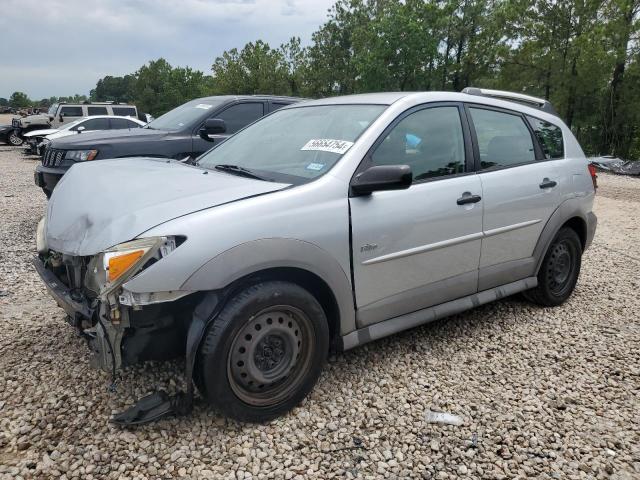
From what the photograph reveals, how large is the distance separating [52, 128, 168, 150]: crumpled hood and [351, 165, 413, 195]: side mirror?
4.54 metres

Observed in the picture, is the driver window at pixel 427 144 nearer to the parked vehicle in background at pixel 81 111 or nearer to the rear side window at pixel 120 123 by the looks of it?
the rear side window at pixel 120 123

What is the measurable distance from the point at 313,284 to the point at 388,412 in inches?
33.2

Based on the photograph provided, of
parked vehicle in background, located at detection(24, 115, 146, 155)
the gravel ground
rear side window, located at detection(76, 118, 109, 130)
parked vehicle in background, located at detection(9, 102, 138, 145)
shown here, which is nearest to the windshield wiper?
the gravel ground

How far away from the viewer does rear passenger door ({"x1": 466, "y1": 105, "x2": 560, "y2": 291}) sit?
141 inches

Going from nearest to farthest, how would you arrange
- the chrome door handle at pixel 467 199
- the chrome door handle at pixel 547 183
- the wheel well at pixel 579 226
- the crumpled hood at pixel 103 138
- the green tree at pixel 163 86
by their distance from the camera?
the chrome door handle at pixel 467 199 < the chrome door handle at pixel 547 183 < the wheel well at pixel 579 226 < the crumpled hood at pixel 103 138 < the green tree at pixel 163 86

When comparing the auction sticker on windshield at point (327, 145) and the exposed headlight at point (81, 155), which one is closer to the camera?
the auction sticker on windshield at point (327, 145)

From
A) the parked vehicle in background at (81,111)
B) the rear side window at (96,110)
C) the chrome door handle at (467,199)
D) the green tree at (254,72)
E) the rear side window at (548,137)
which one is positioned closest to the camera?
the chrome door handle at (467,199)

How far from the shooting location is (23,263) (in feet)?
17.1

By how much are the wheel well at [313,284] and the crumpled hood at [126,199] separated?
1.36ft

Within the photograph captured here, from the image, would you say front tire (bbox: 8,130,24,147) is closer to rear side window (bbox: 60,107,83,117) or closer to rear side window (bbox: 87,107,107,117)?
rear side window (bbox: 60,107,83,117)

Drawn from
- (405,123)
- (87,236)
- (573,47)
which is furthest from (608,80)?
(87,236)

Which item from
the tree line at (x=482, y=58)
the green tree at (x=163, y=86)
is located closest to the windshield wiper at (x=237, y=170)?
the tree line at (x=482, y=58)

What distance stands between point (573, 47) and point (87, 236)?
24686mm

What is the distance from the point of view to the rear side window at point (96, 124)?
15828mm
